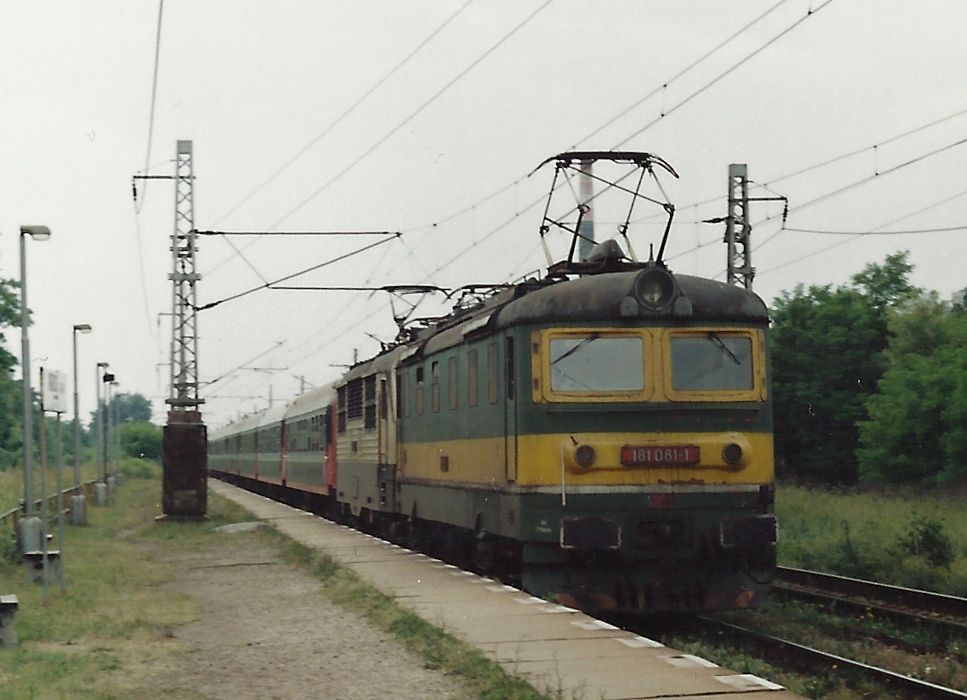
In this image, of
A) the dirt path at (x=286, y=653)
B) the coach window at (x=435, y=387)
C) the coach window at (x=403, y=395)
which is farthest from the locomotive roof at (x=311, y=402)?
the dirt path at (x=286, y=653)

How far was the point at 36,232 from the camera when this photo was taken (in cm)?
1576

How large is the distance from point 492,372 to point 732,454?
273 centimetres

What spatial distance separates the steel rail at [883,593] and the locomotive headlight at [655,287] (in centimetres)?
426

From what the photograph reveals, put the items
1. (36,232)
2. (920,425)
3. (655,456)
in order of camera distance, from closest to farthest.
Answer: (655,456) → (36,232) → (920,425)

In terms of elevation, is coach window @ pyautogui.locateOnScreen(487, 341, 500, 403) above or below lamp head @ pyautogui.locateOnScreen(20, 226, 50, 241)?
below

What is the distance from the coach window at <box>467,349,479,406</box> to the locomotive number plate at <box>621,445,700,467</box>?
261cm

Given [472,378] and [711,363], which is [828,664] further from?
[472,378]

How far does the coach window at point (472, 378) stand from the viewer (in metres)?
15.5

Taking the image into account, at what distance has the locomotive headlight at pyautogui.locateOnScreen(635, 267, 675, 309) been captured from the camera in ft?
44.6

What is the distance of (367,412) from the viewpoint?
24.5 metres

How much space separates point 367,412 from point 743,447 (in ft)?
39.2

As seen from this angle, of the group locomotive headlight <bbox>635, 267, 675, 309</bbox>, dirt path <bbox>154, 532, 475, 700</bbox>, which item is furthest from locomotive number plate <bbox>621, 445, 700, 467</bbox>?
dirt path <bbox>154, 532, 475, 700</bbox>

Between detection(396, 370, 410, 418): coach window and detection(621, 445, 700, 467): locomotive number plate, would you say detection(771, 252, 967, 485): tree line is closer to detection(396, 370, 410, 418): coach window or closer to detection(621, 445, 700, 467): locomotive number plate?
detection(396, 370, 410, 418): coach window

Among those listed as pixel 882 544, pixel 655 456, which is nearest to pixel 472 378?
pixel 655 456
